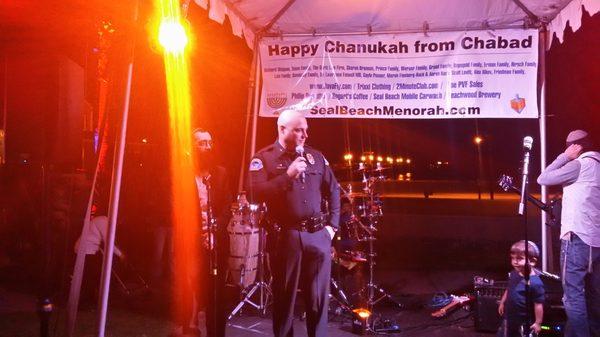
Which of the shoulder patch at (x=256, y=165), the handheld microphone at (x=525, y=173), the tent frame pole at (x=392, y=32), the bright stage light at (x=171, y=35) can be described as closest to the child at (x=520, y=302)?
the handheld microphone at (x=525, y=173)

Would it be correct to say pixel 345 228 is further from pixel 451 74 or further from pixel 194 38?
pixel 194 38

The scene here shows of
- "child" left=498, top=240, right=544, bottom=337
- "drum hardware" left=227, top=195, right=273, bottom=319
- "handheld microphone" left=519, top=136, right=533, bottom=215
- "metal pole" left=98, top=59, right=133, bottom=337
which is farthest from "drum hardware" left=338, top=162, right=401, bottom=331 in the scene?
"metal pole" left=98, top=59, right=133, bottom=337

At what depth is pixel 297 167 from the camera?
4523 mm

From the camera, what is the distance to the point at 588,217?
17.6 feet

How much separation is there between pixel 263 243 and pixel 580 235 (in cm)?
410

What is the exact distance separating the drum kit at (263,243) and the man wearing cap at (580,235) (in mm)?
2589

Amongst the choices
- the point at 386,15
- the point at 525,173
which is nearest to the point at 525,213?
the point at 525,173

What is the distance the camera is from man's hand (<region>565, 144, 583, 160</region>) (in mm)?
5629

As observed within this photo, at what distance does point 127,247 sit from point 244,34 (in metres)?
4.18

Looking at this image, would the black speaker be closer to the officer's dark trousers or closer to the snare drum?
the officer's dark trousers

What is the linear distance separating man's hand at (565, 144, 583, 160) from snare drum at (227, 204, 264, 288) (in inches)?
152

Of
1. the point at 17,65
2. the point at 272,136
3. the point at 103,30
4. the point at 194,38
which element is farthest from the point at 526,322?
the point at 272,136

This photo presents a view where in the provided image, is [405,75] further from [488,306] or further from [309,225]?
[309,225]

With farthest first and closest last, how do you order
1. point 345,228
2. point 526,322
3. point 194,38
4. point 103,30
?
point 194,38, point 103,30, point 345,228, point 526,322
